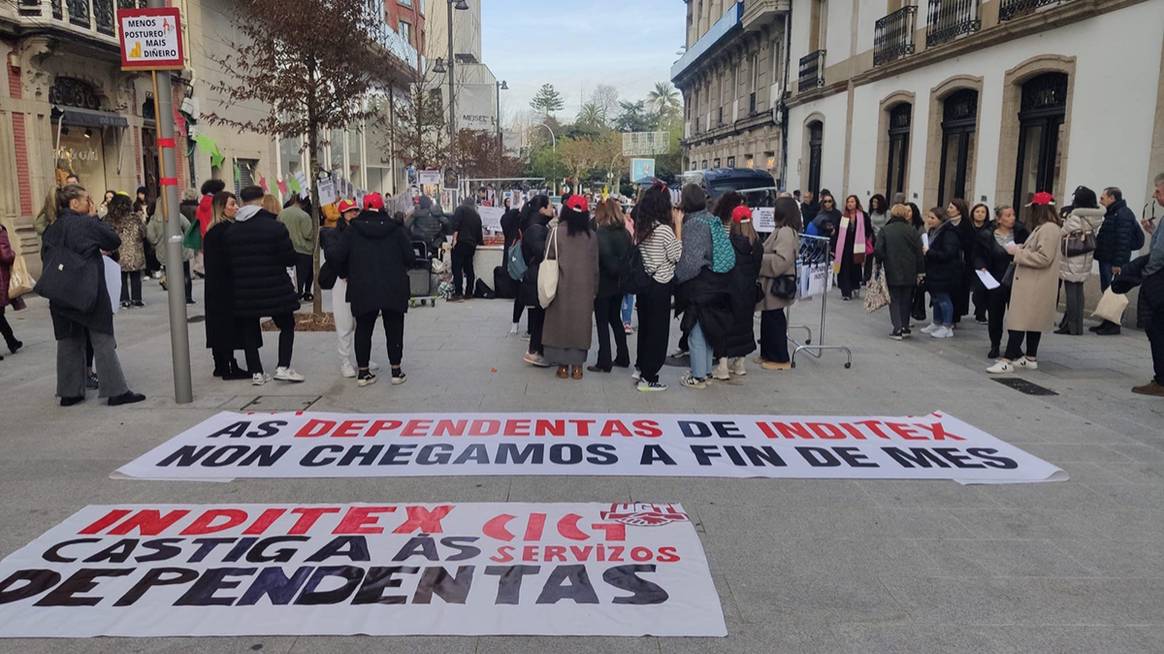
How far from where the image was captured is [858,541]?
482 cm

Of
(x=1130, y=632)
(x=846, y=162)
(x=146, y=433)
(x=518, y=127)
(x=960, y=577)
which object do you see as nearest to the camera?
(x=1130, y=632)

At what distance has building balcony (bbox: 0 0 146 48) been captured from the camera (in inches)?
615

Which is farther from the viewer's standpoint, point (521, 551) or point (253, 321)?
point (253, 321)

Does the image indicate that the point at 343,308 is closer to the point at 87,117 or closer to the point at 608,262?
the point at 608,262

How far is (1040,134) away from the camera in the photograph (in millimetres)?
15492

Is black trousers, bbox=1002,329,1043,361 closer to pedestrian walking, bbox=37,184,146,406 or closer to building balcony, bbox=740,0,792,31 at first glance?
pedestrian walking, bbox=37,184,146,406

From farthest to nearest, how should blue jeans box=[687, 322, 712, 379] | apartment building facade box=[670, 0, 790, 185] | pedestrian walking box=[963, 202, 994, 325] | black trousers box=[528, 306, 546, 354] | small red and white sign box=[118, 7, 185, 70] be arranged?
apartment building facade box=[670, 0, 790, 185]
pedestrian walking box=[963, 202, 994, 325]
black trousers box=[528, 306, 546, 354]
blue jeans box=[687, 322, 712, 379]
small red and white sign box=[118, 7, 185, 70]

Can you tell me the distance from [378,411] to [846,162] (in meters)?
19.5

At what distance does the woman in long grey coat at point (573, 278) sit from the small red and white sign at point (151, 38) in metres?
3.55

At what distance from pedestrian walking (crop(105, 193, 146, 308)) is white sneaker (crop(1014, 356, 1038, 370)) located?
37.3ft

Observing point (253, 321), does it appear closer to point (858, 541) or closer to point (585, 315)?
point (585, 315)

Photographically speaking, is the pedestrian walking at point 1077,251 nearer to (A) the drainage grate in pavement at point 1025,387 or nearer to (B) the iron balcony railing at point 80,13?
(A) the drainage grate in pavement at point 1025,387

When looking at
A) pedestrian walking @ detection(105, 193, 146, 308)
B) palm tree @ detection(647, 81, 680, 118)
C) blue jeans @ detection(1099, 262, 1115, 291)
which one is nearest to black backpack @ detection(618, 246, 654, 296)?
blue jeans @ detection(1099, 262, 1115, 291)

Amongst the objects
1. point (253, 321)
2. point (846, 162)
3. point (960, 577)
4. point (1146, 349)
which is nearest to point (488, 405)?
point (253, 321)
